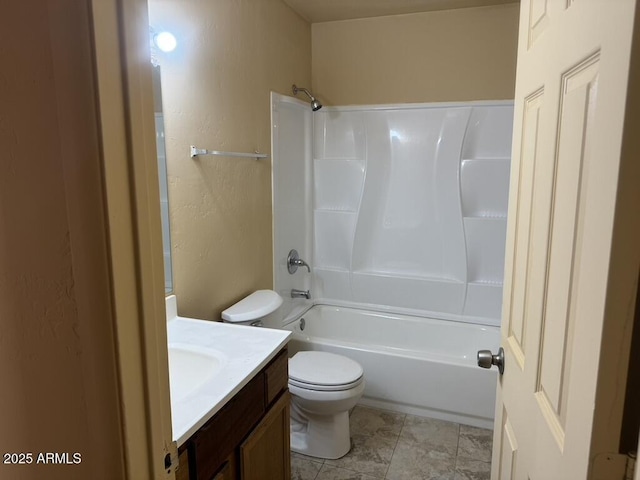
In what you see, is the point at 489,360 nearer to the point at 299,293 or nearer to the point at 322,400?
the point at 322,400

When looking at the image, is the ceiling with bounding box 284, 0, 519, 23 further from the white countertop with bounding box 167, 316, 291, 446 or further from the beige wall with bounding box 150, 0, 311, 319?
the white countertop with bounding box 167, 316, 291, 446

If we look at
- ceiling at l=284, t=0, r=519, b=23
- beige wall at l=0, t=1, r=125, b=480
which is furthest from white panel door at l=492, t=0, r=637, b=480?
ceiling at l=284, t=0, r=519, b=23

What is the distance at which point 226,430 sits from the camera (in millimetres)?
1277

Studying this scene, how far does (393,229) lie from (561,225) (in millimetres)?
2491

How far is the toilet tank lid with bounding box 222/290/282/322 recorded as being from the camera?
7.18ft

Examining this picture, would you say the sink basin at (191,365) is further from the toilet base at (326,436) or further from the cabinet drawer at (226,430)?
the toilet base at (326,436)

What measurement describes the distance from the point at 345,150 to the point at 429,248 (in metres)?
0.92

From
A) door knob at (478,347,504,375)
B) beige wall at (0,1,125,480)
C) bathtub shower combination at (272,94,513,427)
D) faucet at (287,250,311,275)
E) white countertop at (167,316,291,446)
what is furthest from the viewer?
faucet at (287,250,311,275)

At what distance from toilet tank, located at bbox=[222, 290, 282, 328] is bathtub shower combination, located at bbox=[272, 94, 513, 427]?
485mm

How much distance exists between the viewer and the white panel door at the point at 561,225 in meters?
0.60

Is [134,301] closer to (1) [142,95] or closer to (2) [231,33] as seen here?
(1) [142,95]

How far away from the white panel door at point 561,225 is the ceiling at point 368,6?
1846 millimetres

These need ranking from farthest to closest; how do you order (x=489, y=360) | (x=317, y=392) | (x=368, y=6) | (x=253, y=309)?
(x=368, y=6) → (x=253, y=309) → (x=317, y=392) → (x=489, y=360)

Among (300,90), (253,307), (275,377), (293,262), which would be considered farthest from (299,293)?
(275,377)
